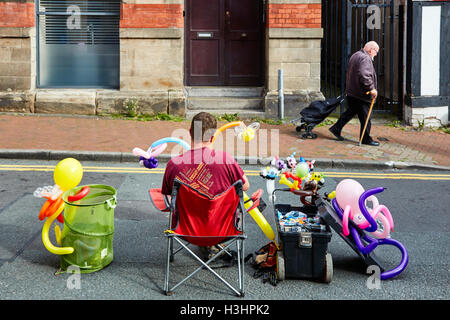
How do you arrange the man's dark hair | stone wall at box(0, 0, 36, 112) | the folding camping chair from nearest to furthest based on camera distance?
the folding camping chair
the man's dark hair
stone wall at box(0, 0, 36, 112)

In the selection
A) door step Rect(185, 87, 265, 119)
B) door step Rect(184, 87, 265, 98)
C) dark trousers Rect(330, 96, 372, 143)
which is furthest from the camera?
door step Rect(184, 87, 265, 98)

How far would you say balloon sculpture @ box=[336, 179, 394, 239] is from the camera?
16.8 ft

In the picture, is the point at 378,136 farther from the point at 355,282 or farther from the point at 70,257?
the point at 70,257

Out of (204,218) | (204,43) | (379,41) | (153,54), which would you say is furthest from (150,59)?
(204,218)

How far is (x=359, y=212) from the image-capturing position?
5.20 meters

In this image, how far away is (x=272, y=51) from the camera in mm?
13820

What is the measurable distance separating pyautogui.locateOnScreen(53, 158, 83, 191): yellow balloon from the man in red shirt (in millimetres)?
835

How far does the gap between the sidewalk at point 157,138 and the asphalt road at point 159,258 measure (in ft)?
4.85

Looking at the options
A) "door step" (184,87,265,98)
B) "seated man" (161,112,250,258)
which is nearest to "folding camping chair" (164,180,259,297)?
"seated man" (161,112,250,258)

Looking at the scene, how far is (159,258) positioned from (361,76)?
265 inches

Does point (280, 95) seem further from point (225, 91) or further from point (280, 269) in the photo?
point (280, 269)

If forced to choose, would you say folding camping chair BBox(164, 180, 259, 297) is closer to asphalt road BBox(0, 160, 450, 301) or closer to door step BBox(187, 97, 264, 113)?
asphalt road BBox(0, 160, 450, 301)
